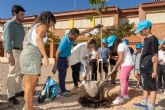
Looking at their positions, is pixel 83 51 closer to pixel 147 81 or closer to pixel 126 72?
pixel 126 72

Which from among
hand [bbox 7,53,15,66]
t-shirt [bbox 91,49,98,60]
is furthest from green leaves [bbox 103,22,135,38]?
hand [bbox 7,53,15,66]

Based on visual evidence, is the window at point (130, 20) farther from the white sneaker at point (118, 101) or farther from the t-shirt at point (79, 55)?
the white sneaker at point (118, 101)

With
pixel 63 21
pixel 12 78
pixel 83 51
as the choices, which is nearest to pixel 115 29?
pixel 63 21

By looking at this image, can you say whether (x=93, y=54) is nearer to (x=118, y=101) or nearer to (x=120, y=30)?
(x=118, y=101)

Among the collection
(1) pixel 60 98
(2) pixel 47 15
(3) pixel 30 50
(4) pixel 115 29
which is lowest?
(1) pixel 60 98

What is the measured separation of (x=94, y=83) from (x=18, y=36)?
6.35 ft

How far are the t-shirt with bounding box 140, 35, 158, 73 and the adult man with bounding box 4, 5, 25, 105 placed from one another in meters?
2.64

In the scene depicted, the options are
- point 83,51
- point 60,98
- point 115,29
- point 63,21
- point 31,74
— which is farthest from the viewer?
point 63,21

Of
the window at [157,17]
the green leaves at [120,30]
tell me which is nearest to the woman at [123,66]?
the green leaves at [120,30]

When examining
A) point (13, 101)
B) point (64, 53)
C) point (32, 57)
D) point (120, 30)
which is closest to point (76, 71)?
point (64, 53)

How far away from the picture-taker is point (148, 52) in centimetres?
625

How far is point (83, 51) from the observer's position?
862 centimetres

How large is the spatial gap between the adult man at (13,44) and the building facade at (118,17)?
24013 mm

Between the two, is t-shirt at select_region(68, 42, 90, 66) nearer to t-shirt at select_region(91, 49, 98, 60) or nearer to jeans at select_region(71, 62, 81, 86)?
jeans at select_region(71, 62, 81, 86)
